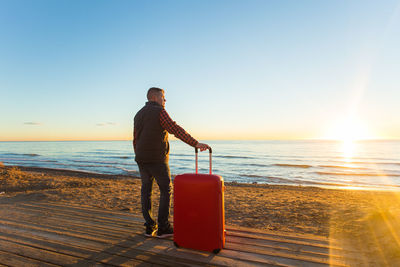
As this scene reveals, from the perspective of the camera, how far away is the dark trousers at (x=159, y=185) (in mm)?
3324

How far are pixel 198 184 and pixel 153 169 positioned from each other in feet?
2.40

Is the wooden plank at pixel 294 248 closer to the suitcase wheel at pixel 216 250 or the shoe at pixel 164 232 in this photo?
the suitcase wheel at pixel 216 250

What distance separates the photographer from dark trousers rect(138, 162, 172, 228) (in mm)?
3324

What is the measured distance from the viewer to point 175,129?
3143 mm

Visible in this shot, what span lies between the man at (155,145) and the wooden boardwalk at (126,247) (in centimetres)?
34

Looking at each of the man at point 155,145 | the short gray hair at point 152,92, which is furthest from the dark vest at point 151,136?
the short gray hair at point 152,92

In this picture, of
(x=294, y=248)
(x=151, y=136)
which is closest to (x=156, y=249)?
(x=151, y=136)

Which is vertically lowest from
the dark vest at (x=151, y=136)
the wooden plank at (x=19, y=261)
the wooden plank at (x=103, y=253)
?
the wooden plank at (x=103, y=253)

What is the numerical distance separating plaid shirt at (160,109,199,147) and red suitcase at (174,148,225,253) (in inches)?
16.7

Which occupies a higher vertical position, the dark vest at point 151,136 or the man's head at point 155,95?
the man's head at point 155,95

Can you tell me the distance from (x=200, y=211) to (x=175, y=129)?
3.39 feet

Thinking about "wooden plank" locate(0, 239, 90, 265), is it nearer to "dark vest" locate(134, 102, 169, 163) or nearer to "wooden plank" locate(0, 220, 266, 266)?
"wooden plank" locate(0, 220, 266, 266)

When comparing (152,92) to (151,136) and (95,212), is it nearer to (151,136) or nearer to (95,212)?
(151,136)

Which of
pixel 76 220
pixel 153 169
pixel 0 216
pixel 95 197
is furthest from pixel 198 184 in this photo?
pixel 95 197
